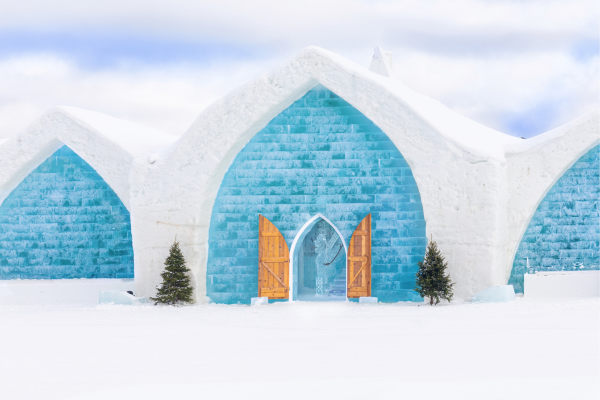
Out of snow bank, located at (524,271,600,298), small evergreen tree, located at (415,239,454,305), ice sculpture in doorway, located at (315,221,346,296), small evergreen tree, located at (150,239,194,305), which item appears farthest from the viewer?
ice sculpture in doorway, located at (315,221,346,296)

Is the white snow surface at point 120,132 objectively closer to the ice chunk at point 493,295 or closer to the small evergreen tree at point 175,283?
the small evergreen tree at point 175,283

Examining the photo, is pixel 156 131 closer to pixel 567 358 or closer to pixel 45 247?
pixel 45 247

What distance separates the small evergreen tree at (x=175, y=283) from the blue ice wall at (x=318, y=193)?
2.65ft

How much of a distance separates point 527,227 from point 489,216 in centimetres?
169

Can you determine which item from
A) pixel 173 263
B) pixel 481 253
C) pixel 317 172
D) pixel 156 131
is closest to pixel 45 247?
pixel 173 263

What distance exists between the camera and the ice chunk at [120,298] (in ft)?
43.1

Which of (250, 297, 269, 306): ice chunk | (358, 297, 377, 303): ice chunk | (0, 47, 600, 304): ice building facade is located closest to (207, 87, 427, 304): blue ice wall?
(0, 47, 600, 304): ice building facade

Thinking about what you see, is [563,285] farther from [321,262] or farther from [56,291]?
[56,291]

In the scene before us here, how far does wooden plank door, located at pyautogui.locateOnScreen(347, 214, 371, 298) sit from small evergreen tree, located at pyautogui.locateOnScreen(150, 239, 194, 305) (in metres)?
3.63

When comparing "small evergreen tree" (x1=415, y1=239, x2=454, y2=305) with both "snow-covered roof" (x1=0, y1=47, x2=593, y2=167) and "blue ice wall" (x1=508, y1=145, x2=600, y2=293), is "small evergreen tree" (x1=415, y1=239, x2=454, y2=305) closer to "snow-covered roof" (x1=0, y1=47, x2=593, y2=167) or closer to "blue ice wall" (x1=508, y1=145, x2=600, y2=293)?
"blue ice wall" (x1=508, y1=145, x2=600, y2=293)

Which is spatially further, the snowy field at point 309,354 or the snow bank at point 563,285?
the snow bank at point 563,285

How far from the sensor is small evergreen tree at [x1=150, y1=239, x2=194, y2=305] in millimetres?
12953

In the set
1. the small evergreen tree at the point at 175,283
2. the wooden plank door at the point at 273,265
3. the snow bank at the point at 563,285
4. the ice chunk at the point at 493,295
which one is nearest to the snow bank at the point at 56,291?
the small evergreen tree at the point at 175,283

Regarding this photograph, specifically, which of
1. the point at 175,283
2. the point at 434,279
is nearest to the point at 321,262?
the point at 175,283
